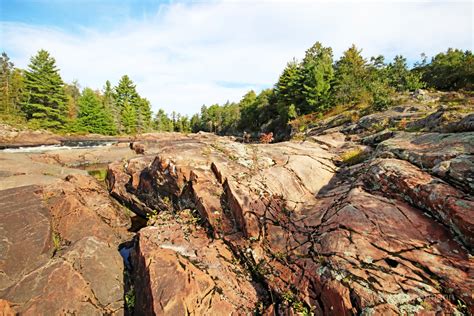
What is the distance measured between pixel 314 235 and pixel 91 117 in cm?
5894

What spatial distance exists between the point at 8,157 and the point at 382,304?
21214 mm

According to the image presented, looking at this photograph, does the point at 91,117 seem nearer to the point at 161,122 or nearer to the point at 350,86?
the point at 161,122

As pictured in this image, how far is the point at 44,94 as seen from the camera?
4444cm

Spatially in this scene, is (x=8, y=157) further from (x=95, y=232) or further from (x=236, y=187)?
(x=236, y=187)

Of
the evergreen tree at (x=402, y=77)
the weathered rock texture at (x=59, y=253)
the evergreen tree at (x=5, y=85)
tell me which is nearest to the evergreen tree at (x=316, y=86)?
the evergreen tree at (x=402, y=77)

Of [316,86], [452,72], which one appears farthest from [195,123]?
[452,72]

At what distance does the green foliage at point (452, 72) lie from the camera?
995 inches

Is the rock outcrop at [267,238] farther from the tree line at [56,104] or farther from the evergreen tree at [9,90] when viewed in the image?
the evergreen tree at [9,90]

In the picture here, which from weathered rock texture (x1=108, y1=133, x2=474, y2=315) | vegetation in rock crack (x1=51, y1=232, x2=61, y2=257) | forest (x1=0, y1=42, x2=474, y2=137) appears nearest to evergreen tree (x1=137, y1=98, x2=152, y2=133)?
forest (x1=0, y1=42, x2=474, y2=137)

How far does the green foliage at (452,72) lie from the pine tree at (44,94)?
216 feet

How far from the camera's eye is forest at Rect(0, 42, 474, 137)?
28.3 metres

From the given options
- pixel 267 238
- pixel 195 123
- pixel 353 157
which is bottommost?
pixel 267 238

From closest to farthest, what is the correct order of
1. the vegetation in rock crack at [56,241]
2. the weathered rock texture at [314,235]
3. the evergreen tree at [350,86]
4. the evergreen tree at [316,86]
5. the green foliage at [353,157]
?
the weathered rock texture at [314,235] → the vegetation in rock crack at [56,241] → the green foliage at [353,157] → the evergreen tree at [350,86] → the evergreen tree at [316,86]

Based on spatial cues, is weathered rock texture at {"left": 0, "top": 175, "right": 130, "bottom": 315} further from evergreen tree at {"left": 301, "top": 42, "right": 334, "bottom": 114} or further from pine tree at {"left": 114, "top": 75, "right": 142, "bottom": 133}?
pine tree at {"left": 114, "top": 75, "right": 142, "bottom": 133}
